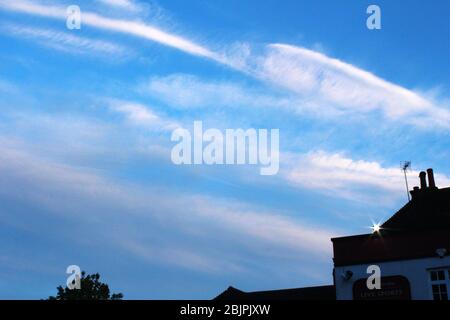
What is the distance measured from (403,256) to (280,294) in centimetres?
1631

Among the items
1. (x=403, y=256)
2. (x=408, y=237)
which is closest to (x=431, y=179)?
(x=408, y=237)

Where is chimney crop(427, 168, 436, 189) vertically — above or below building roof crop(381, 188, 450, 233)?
above

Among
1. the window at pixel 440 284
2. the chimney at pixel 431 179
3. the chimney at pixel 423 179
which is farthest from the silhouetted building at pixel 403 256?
the chimney at pixel 423 179

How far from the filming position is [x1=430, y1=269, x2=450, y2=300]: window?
24.0 meters

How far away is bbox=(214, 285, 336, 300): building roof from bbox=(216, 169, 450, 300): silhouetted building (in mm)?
10956

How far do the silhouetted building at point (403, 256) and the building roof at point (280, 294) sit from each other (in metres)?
11.0

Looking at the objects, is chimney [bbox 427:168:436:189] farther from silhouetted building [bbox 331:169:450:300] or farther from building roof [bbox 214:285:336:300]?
building roof [bbox 214:285:336:300]

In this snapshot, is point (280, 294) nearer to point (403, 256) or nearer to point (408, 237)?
point (403, 256)

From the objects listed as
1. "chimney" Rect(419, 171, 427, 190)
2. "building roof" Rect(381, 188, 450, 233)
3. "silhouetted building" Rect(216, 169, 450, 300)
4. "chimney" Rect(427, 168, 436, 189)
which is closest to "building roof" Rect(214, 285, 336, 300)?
"building roof" Rect(381, 188, 450, 233)

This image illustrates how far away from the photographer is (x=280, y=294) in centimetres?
3988

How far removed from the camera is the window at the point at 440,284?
24.0 m

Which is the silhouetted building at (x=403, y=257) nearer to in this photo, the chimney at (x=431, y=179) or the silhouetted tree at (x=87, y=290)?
the chimney at (x=431, y=179)
